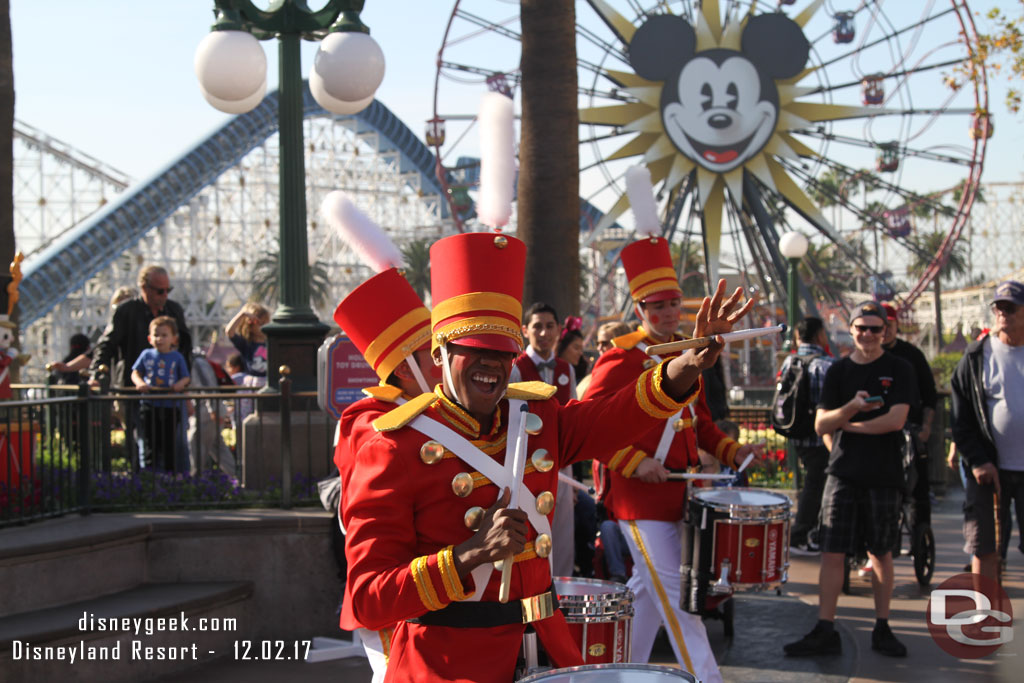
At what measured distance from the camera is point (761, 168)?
1068 inches

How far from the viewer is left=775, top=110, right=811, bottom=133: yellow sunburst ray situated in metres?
27.0

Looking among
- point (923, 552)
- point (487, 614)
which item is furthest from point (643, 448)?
point (923, 552)

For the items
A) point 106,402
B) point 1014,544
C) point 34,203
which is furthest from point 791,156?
point 34,203

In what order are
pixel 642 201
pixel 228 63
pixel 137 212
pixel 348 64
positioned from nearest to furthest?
pixel 642 201 < pixel 228 63 < pixel 348 64 < pixel 137 212

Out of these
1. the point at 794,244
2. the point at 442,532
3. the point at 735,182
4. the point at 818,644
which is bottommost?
the point at 818,644

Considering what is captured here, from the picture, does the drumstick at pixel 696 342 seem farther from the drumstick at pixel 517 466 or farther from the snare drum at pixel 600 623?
the snare drum at pixel 600 623

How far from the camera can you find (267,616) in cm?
683

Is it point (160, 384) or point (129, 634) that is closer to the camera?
point (129, 634)

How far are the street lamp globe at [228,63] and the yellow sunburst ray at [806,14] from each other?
22090 mm

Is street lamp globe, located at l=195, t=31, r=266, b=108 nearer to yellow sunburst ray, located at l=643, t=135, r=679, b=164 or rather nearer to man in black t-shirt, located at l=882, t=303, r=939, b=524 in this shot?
man in black t-shirt, located at l=882, t=303, r=939, b=524

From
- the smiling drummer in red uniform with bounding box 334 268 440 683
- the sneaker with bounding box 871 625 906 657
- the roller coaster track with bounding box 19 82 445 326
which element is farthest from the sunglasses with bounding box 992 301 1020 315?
the roller coaster track with bounding box 19 82 445 326

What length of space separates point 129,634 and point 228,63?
13.5ft

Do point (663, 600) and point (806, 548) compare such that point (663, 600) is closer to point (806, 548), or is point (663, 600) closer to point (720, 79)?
point (806, 548)

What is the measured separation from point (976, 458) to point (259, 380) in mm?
6189
